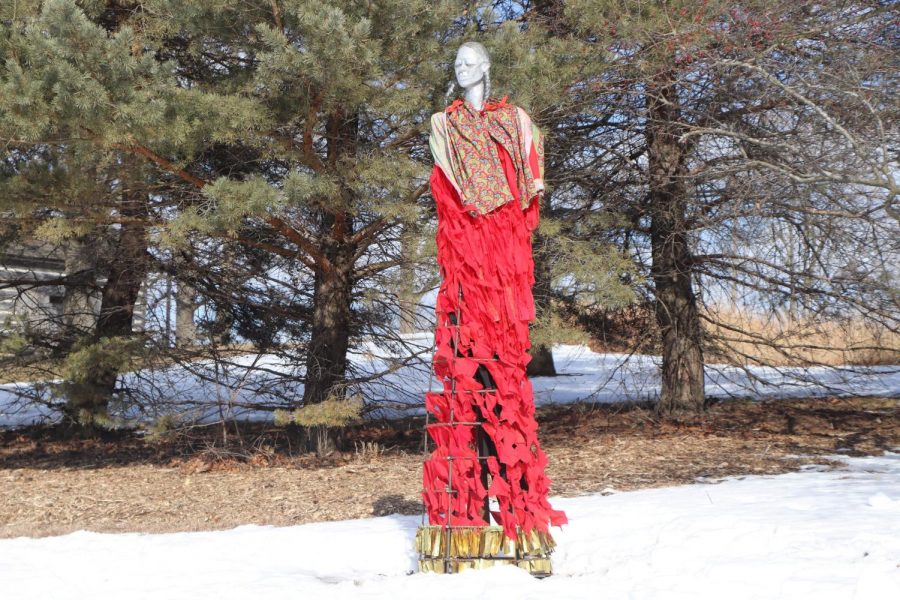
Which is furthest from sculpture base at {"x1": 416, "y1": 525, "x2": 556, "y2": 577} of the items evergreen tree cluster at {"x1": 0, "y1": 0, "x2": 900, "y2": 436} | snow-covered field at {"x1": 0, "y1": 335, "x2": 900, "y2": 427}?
snow-covered field at {"x1": 0, "y1": 335, "x2": 900, "y2": 427}

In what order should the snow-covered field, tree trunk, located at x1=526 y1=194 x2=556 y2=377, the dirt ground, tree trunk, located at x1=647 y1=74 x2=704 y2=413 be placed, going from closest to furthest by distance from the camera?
1. the dirt ground
2. tree trunk, located at x1=526 y1=194 x2=556 y2=377
3. tree trunk, located at x1=647 y1=74 x2=704 y2=413
4. the snow-covered field

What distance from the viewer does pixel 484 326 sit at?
4.02 m

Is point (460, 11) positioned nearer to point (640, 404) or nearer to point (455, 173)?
point (455, 173)

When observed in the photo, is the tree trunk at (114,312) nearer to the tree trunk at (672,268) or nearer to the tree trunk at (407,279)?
the tree trunk at (407,279)

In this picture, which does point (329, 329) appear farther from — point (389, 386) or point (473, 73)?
point (473, 73)

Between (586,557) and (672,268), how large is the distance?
498 centimetres

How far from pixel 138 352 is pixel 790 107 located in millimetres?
6337

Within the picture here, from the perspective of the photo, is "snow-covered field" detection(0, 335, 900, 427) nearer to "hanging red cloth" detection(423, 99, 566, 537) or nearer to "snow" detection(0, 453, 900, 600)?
"snow" detection(0, 453, 900, 600)

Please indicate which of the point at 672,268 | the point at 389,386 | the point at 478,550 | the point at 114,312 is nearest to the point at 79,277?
the point at 114,312

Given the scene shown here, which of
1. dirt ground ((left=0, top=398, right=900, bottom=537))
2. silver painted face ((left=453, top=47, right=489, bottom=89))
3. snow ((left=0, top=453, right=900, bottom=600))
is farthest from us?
dirt ground ((left=0, top=398, right=900, bottom=537))

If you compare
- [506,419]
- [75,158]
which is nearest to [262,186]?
[75,158]

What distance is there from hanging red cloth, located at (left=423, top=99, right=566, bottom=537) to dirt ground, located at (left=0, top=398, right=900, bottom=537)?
1.65 m

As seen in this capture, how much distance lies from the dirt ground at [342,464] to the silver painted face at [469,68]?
2.88m

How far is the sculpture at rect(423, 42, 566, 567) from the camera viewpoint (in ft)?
13.1
